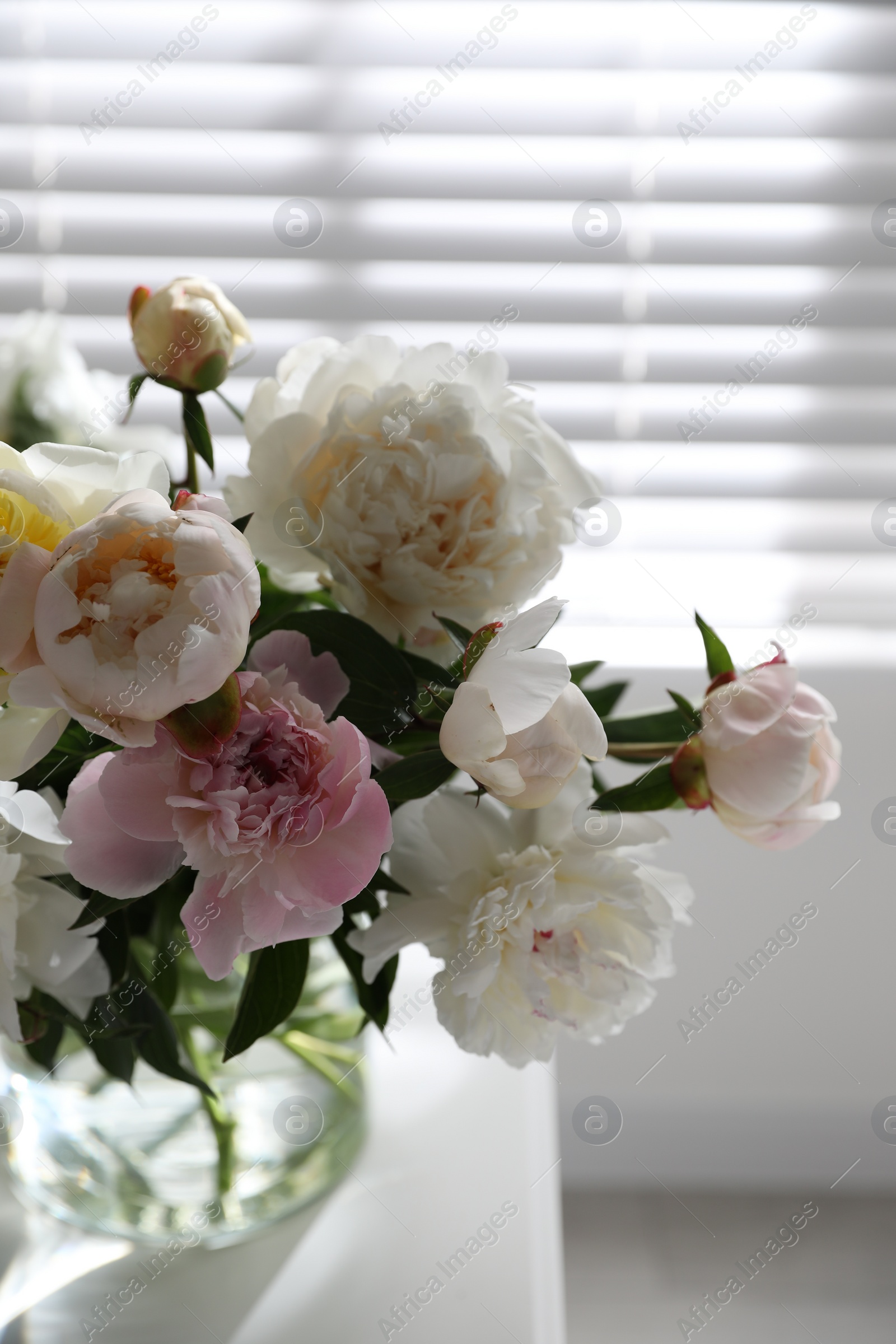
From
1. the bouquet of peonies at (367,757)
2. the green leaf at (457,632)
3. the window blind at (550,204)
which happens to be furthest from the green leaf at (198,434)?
the window blind at (550,204)

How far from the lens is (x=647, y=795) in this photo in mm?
409

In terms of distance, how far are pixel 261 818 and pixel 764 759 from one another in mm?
194

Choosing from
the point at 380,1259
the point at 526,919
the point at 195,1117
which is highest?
the point at 526,919

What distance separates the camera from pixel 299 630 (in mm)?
414

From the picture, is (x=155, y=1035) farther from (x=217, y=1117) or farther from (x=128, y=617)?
(x=128, y=617)

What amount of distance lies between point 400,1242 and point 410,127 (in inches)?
34.1

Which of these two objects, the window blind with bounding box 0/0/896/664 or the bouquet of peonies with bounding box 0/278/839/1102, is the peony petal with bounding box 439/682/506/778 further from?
the window blind with bounding box 0/0/896/664

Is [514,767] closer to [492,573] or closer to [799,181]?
[492,573]

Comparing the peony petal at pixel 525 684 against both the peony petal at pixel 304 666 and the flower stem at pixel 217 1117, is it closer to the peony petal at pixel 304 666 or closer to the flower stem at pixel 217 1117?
the peony petal at pixel 304 666

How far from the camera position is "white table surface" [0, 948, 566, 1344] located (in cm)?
55

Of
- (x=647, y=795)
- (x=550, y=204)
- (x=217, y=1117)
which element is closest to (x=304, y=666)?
(x=647, y=795)

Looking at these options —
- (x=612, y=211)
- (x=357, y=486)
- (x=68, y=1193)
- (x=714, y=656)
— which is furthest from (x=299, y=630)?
(x=612, y=211)

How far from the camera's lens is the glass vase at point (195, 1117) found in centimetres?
53

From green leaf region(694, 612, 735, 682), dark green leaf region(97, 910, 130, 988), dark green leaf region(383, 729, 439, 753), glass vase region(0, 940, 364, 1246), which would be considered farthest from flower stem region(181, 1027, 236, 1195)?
green leaf region(694, 612, 735, 682)
